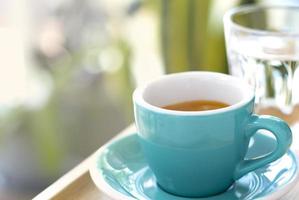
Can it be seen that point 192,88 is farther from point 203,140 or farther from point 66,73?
point 66,73

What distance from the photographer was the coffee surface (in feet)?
1.51

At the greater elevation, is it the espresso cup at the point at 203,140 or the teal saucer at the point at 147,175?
the espresso cup at the point at 203,140

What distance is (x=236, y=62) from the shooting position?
1.92ft

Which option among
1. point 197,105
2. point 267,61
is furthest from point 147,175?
point 267,61

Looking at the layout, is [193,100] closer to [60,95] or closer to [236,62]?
[236,62]

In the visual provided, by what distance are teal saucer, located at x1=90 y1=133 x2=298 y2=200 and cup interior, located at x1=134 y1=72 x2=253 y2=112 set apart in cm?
5

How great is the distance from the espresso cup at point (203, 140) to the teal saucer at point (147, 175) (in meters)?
0.01

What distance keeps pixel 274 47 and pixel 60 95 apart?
587 mm

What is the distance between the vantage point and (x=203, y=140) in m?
0.41

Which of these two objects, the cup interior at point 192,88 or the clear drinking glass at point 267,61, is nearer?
the cup interior at point 192,88

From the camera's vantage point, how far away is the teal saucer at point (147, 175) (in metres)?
0.43

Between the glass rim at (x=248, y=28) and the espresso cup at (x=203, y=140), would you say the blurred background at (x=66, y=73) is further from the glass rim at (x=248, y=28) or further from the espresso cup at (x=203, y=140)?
the espresso cup at (x=203, y=140)

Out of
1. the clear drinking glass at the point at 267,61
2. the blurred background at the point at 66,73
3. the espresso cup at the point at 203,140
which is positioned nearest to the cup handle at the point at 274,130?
the espresso cup at the point at 203,140

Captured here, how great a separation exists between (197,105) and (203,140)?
6 centimetres
